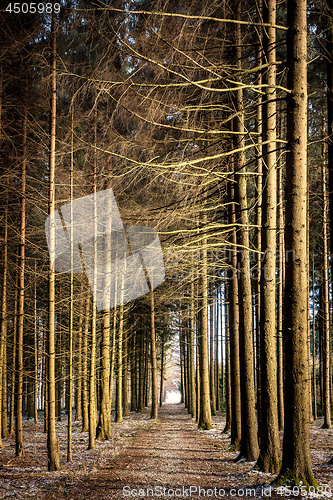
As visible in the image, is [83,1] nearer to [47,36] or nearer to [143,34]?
[47,36]

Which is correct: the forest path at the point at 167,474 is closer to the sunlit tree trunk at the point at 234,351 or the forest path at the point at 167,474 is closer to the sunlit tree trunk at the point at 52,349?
the sunlit tree trunk at the point at 234,351

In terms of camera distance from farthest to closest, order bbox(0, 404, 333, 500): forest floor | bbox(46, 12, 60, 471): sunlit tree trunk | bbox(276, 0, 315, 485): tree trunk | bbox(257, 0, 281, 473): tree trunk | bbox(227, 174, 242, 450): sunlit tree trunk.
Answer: bbox(227, 174, 242, 450): sunlit tree trunk < bbox(46, 12, 60, 471): sunlit tree trunk < bbox(257, 0, 281, 473): tree trunk < bbox(0, 404, 333, 500): forest floor < bbox(276, 0, 315, 485): tree trunk

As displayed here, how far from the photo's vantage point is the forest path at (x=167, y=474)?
5949mm

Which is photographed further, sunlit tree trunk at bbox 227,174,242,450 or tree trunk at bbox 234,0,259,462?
sunlit tree trunk at bbox 227,174,242,450

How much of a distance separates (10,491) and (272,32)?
32.4ft

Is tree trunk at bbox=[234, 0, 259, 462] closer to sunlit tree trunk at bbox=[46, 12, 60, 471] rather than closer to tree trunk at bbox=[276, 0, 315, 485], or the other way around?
tree trunk at bbox=[276, 0, 315, 485]

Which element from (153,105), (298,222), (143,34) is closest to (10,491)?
(298,222)

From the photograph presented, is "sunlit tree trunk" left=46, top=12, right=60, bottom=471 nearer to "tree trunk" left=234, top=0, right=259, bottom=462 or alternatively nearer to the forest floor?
the forest floor

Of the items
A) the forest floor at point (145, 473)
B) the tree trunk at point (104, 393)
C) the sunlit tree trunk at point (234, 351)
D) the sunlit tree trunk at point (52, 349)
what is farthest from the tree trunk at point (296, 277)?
the tree trunk at point (104, 393)

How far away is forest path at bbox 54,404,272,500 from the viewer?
234 inches

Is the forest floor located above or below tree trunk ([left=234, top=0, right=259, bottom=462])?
below

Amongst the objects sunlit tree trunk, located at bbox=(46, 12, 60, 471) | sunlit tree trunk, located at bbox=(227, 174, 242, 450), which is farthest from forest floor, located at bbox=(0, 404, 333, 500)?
sunlit tree trunk, located at bbox=(227, 174, 242, 450)

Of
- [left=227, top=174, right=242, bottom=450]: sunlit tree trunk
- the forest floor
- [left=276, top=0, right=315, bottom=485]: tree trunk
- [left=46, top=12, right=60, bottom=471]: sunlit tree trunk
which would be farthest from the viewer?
[left=227, top=174, right=242, bottom=450]: sunlit tree trunk

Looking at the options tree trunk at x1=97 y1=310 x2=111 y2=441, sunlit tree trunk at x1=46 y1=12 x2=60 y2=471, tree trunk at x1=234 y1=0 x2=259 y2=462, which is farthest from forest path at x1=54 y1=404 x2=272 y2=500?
tree trunk at x1=97 y1=310 x2=111 y2=441
